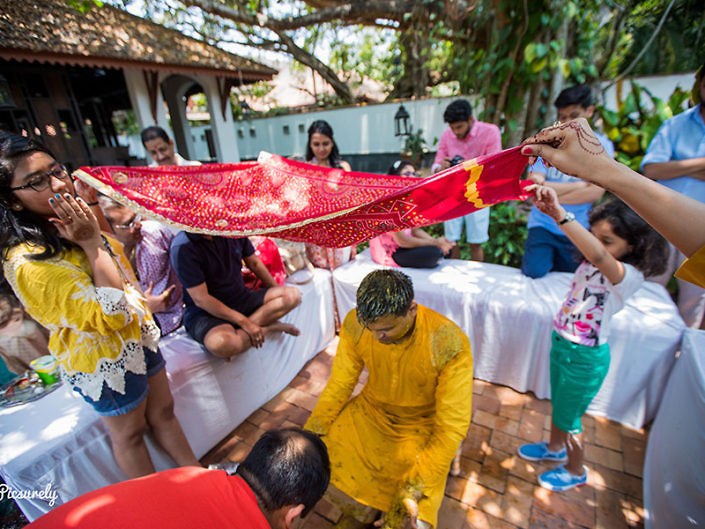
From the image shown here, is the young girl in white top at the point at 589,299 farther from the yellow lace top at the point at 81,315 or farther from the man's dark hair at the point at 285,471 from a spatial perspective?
the yellow lace top at the point at 81,315

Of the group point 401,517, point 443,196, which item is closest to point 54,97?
point 443,196

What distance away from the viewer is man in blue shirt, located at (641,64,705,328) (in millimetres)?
2143

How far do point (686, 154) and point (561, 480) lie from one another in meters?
2.20

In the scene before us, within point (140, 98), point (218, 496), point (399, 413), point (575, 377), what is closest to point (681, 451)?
point (575, 377)

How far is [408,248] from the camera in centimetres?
310

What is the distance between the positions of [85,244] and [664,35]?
11509 millimetres

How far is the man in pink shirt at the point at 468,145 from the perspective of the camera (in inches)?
131

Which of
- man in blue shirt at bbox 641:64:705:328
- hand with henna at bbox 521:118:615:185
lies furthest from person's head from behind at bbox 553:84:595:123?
hand with henna at bbox 521:118:615:185

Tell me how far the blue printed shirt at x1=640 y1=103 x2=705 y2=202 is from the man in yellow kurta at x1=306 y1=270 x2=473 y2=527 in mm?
2078

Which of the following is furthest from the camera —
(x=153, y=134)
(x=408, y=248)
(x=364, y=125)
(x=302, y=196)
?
(x=364, y=125)

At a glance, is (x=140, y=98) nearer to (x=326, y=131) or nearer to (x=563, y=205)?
(x=326, y=131)

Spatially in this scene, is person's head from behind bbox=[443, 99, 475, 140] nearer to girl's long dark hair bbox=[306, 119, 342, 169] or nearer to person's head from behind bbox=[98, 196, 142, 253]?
girl's long dark hair bbox=[306, 119, 342, 169]

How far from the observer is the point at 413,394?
1578 millimetres

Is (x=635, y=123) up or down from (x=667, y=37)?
down
